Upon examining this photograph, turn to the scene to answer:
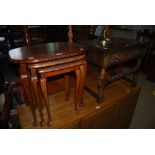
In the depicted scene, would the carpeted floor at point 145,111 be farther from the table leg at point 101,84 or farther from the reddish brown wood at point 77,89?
the reddish brown wood at point 77,89

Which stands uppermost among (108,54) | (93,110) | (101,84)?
(108,54)

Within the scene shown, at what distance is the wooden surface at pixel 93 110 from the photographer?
971 millimetres

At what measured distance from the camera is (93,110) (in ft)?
A: 3.45

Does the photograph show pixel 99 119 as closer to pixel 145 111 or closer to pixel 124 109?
pixel 124 109

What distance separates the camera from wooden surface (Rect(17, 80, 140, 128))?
971 millimetres

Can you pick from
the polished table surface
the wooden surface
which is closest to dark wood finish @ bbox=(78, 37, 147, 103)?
the polished table surface

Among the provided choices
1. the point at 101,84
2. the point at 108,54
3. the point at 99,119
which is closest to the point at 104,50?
the point at 108,54

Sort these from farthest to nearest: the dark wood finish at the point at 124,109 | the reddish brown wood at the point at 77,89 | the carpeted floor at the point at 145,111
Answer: the carpeted floor at the point at 145,111
the dark wood finish at the point at 124,109
the reddish brown wood at the point at 77,89

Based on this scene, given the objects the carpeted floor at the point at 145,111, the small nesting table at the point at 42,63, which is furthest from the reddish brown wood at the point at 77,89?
the carpeted floor at the point at 145,111

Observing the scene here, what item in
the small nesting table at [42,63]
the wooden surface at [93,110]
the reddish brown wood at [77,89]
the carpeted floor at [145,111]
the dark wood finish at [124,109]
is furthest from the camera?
the carpeted floor at [145,111]

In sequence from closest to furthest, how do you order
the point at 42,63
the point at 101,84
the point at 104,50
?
the point at 42,63 → the point at 104,50 → the point at 101,84
